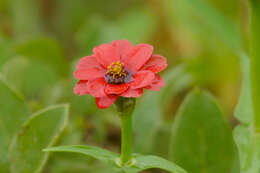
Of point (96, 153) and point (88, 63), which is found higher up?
point (88, 63)

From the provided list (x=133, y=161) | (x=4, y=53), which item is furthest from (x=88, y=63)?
(x=4, y=53)

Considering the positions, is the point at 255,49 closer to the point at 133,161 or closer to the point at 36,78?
the point at 133,161

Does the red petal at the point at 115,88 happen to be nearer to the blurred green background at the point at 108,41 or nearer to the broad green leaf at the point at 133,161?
the broad green leaf at the point at 133,161

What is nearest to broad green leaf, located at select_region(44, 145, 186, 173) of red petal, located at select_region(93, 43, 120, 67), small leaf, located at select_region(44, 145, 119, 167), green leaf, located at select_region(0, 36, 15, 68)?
small leaf, located at select_region(44, 145, 119, 167)

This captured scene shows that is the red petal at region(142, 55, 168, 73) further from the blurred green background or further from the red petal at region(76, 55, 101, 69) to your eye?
the blurred green background

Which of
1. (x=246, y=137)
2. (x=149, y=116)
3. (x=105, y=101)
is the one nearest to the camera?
(x=105, y=101)

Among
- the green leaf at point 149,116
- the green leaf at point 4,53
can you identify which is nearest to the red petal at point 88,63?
the green leaf at point 149,116

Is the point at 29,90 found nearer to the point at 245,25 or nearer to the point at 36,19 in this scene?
the point at 36,19
